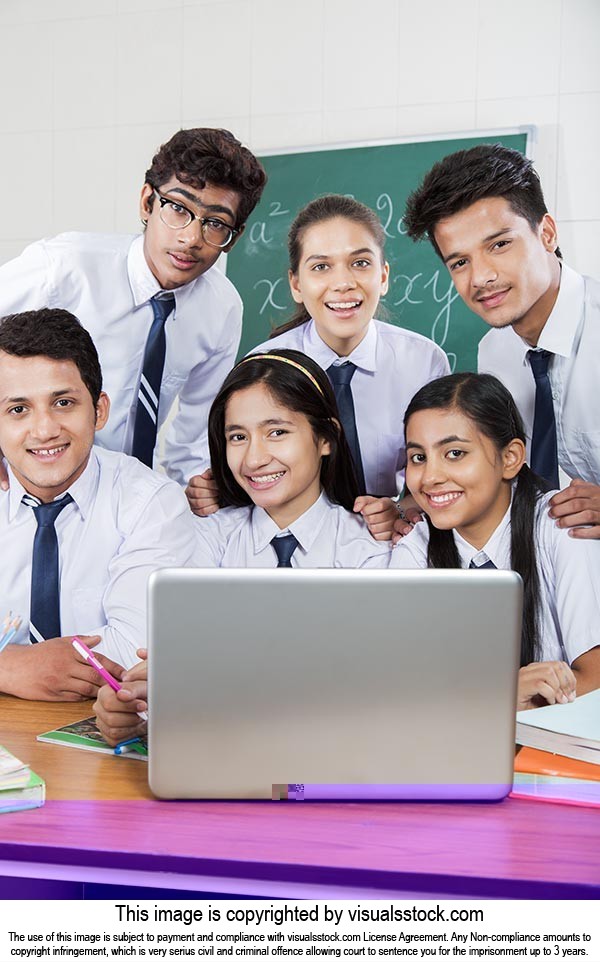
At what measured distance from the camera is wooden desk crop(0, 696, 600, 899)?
103 centimetres

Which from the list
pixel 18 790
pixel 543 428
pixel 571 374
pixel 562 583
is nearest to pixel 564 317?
pixel 571 374

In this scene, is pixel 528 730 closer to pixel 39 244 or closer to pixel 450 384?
pixel 450 384

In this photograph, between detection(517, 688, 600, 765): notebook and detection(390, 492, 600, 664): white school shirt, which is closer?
detection(517, 688, 600, 765): notebook

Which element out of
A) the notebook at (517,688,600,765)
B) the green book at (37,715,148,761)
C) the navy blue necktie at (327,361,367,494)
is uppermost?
the navy blue necktie at (327,361,367,494)

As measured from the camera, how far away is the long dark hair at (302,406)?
7.04 feet

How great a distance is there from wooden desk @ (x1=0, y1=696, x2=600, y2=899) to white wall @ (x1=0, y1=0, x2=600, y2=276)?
4.59ft

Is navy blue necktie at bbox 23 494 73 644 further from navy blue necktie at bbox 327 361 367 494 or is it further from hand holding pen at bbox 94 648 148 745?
hand holding pen at bbox 94 648 148 745

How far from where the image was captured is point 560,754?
1439mm

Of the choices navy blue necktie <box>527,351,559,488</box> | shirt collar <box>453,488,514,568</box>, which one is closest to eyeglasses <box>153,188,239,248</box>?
navy blue necktie <box>527,351,559,488</box>

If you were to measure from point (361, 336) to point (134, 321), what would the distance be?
57 cm

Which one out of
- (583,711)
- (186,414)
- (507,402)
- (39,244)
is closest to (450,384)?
(507,402)

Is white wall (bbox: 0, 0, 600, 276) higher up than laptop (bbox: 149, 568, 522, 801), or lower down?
higher up

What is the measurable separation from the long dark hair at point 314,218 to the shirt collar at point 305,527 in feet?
1.40

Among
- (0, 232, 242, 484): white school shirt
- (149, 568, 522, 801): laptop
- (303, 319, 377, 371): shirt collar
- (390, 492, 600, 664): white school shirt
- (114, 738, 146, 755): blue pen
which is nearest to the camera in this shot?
(149, 568, 522, 801): laptop
